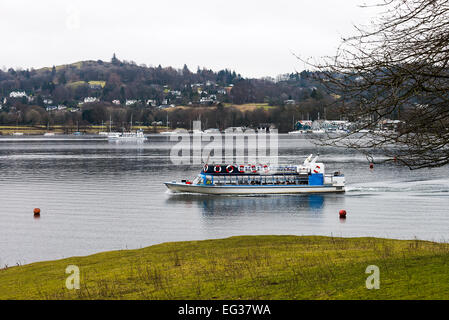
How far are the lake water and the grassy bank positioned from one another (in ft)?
30.8

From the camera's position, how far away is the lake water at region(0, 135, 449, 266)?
33125 millimetres

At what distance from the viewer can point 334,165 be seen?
87625 millimetres

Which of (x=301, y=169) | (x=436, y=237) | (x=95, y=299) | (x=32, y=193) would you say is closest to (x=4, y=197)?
(x=32, y=193)

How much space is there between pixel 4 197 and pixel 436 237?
40444 mm

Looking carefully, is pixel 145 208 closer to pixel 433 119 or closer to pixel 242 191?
pixel 242 191

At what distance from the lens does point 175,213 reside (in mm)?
44062

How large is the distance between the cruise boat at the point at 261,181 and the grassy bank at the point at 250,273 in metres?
33.9

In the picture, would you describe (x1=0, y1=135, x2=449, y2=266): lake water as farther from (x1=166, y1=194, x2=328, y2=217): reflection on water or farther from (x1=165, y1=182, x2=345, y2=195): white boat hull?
(x1=165, y1=182, x2=345, y2=195): white boat hull

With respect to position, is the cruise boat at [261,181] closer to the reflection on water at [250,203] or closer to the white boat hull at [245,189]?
the white boat hull at [245,189]

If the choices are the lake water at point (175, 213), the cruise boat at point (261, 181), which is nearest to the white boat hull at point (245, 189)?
the cruise boat at point (261, 181)

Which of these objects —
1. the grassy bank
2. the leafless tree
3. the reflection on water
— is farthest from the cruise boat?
the leafless tree

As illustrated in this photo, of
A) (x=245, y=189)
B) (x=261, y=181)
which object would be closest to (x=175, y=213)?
(x=245, y=189)

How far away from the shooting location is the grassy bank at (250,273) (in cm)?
1243
